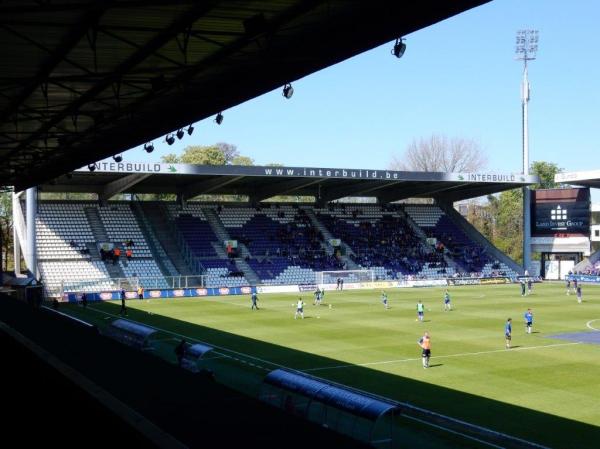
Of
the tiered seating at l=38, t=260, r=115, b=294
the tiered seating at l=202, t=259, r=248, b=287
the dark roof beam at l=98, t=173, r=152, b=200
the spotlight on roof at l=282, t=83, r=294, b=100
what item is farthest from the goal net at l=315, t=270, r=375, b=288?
the spotlight on roof at l=282, t=83, r=294, b=100

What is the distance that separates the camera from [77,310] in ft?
150

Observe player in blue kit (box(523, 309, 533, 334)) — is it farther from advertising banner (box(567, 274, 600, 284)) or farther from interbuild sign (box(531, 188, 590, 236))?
interbuild sign (box(531, 188, 590, 236))

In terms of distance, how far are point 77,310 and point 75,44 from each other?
3406 centimetres

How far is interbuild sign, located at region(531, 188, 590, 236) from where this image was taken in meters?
73.4

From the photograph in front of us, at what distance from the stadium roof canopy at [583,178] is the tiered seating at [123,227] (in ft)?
139

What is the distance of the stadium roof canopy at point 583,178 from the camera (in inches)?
2734

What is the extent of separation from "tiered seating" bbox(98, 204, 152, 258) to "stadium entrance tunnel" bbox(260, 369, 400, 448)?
48.8 meters

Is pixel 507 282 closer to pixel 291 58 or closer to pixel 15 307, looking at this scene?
pixel 15 307

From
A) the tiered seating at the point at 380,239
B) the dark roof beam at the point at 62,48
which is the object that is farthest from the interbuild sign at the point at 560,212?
the dark roof beam at the point at 62,48

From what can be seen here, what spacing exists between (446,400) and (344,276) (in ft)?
154

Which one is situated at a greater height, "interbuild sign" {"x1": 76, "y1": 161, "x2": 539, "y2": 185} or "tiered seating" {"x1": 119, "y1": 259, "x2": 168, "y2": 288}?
"interbuild sign" {"x1": 76, "y1": 161, "x2": 539, "y2": 185}

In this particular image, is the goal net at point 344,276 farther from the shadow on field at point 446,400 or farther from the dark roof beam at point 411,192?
the shadow on field at point 446,400

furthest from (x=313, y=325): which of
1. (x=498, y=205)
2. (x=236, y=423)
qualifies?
(x=498, y=205)

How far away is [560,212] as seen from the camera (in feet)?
246
